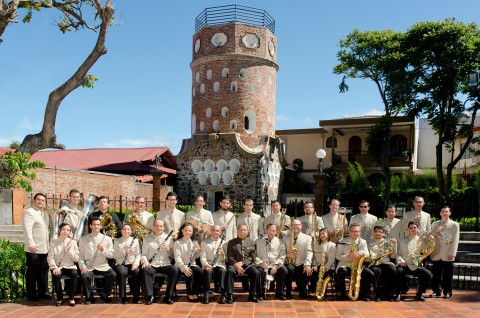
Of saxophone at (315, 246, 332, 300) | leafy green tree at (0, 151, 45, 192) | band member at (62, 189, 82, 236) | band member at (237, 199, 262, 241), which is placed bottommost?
saxophone at (315, 246, 332, 300)

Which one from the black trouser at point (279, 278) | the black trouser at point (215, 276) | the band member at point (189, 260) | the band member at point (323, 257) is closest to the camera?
the black trouser at point (215, 276)

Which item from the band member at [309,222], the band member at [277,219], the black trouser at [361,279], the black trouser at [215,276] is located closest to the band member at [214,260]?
the black trouser at [215,276]

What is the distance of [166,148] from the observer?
3250 cm

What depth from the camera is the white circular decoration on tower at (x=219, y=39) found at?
95.8 ft

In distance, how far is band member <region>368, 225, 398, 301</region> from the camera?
8883 millimetres

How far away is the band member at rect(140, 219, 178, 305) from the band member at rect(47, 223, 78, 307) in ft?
3.64

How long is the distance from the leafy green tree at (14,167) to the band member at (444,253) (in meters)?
8.15

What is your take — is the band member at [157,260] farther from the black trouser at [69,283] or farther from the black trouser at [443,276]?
the black trouser at [443,276]

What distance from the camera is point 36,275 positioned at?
849 cm

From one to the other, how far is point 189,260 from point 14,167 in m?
4.49

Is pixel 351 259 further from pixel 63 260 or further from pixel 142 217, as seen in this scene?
→ pixel 63 260

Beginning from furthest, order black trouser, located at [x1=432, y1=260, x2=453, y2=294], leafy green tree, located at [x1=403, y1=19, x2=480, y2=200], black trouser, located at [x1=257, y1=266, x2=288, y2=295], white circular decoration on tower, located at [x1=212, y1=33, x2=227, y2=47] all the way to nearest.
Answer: white circular decoration on tower, located at [x1=212, y1=33, x2=227, y2=47], leafy green tree, located at [x1=403, y1=19, x2=480, y2=200], black trouser, located at [x1=432, y1=260, x2=453, y2=294], black trouser, located at [x1=257, y1=266, x2=288, y2=295]

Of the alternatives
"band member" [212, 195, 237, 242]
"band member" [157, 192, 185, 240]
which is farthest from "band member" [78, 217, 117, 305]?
"band member" [212, 195, 237, 242]

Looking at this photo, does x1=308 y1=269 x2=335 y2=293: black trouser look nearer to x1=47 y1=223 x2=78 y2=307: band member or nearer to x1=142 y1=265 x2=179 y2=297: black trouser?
x1=142 y1=265 x2=179 y2=297: black trouser
